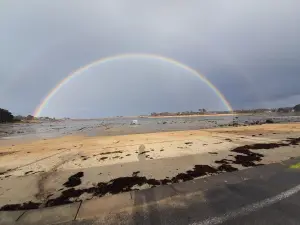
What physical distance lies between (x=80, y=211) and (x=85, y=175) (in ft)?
9.19

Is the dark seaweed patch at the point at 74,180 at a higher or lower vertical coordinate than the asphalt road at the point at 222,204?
lower

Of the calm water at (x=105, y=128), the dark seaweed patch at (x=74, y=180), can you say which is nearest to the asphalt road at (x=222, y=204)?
the dark seaweed patch at (x=74, y=180)

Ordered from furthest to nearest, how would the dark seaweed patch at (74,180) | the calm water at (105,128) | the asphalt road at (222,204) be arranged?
the calm water at (105,128), the dark seaweed patch at (74,180), the asphalt road at (222,204)

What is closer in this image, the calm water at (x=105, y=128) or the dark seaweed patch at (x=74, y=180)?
the dark seaweed patch at (x=74, y=180)

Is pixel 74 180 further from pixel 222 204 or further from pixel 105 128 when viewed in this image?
pixel 105 128

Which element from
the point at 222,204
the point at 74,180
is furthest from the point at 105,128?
the point at 222,204

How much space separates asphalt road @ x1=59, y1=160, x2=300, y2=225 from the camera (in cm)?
339

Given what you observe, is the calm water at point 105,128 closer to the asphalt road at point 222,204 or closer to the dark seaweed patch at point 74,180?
the dark seaweed patch at point 74,180

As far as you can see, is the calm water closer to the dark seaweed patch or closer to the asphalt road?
the dark seaweed patch

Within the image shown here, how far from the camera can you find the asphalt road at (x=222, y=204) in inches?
134

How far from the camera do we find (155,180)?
5.62 metres

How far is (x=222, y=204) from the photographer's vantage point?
3916mm

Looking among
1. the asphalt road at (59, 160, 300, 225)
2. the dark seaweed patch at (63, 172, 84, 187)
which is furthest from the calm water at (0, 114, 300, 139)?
the asphalt road at (59, 160, 300, 225)

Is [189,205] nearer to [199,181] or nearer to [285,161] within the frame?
[199,181]
